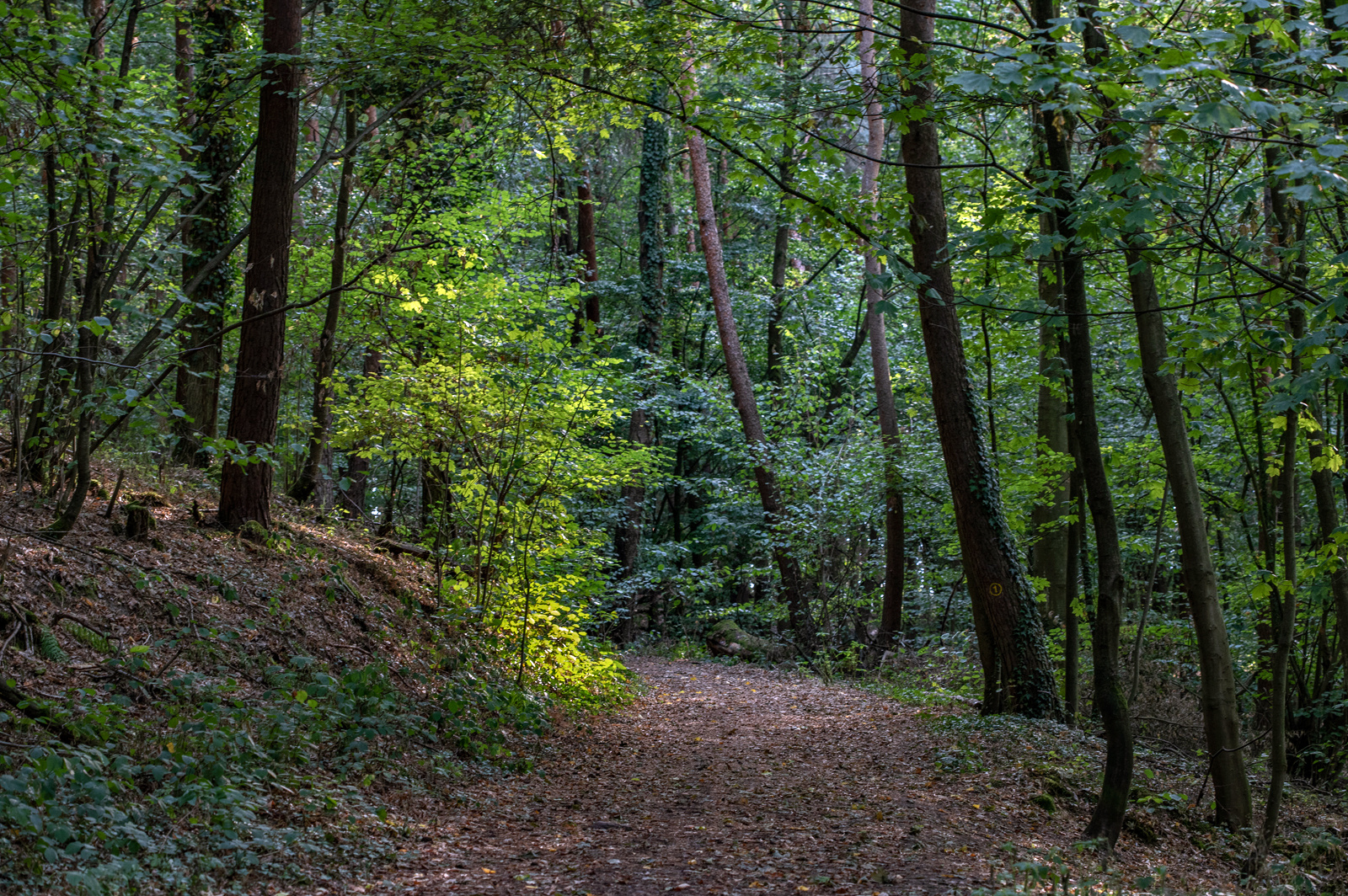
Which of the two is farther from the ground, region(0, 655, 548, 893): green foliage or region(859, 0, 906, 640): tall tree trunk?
region(859, 0, 906, 640): tall tree trunk

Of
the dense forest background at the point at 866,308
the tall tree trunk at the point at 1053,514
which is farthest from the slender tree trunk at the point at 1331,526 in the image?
the tall tree trunk at the point at 1053,514

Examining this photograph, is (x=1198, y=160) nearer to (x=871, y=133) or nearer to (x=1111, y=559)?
(x=1111, y=559)

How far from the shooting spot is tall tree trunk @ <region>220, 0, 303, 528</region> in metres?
7.98

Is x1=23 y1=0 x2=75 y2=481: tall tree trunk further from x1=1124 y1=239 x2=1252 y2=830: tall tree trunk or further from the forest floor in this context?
x1=1124 y1=239 x2=1252 y2=830: tall tree trunk

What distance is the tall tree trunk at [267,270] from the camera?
7.98 meters

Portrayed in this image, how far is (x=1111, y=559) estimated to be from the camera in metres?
5.49

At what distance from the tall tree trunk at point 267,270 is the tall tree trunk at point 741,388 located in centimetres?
938

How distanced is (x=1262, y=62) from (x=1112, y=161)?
137cm

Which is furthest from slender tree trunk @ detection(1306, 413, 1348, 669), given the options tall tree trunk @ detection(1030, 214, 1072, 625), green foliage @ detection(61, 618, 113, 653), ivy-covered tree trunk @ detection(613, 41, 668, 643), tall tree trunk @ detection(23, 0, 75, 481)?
ivy-covered tree trunk @ detection(613, 41, 668, 643)

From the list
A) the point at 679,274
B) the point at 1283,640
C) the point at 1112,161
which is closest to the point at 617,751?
the point at 1283,640

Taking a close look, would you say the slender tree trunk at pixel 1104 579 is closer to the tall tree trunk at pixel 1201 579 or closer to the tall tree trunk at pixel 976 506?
the tall tree trunk at pixel 1201 579

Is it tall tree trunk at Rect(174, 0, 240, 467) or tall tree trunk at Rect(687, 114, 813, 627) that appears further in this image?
tall tree trunk at Rect(687, 114, 813, 627)

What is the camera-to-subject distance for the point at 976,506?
29.5 feet

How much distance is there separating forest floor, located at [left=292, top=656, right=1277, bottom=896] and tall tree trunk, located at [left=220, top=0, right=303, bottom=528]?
342cm
